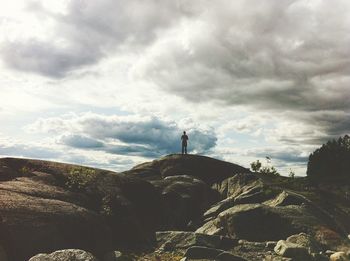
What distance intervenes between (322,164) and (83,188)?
248ft

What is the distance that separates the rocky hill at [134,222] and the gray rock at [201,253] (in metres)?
0.04

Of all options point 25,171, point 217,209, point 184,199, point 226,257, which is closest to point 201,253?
point 226,257

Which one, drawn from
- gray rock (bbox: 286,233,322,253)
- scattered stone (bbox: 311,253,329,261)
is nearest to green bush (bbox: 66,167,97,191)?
gray rock (bbox: 286,233,322,253)

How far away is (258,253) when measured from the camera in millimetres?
16672

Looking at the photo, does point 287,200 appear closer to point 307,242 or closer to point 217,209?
point 217,209

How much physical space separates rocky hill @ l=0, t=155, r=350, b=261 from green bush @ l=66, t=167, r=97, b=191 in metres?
0.05

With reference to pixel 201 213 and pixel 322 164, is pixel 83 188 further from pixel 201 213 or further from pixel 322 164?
pixel 322 164

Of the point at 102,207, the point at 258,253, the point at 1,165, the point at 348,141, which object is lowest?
the point at 258,253

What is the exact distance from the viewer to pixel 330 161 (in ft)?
273

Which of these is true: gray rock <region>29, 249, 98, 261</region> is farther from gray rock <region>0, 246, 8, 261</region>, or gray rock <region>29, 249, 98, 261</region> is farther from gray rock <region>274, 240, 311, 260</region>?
gray rock <region>274, 240, 311, 260</region>

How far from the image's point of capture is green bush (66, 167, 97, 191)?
17219 millimetres

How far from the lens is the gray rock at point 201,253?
14.8 meters

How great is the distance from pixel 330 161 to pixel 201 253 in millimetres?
75132

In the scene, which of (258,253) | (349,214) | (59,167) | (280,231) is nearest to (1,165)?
(59,167)
